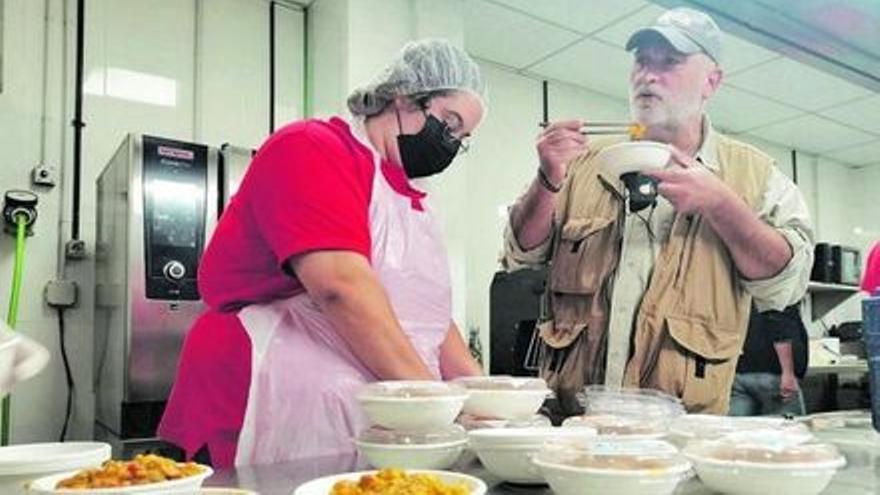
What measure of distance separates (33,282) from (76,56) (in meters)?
0.91

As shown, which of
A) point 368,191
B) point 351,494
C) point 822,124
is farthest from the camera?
point 822,124

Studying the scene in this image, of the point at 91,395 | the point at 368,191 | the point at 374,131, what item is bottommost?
the point at 91,395

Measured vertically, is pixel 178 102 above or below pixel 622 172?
above

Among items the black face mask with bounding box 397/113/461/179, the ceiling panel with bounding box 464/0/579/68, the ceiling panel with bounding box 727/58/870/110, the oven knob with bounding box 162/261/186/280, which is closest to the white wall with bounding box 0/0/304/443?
the oven knob with bounding box 162/261/186/280

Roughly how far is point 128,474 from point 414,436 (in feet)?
1.22

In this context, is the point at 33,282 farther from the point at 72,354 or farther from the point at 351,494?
the point at 351,494

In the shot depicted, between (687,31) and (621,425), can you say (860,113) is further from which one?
(621,425)

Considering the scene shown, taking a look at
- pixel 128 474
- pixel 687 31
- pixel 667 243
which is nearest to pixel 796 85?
pixel 687 31

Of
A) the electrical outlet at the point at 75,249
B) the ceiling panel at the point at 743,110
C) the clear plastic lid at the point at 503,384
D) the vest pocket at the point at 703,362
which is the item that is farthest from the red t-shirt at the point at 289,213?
the ceiling panel at the point at 743,110

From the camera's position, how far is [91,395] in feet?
9.36

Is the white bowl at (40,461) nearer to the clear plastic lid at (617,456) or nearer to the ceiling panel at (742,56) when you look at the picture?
the clear plastic lid at (617,456)

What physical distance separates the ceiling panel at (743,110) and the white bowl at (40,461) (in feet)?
13.5

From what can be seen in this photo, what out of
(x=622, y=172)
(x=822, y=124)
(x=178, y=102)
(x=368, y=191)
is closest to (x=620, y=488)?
(x=368, y=191)

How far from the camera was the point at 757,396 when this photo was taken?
256 cm
